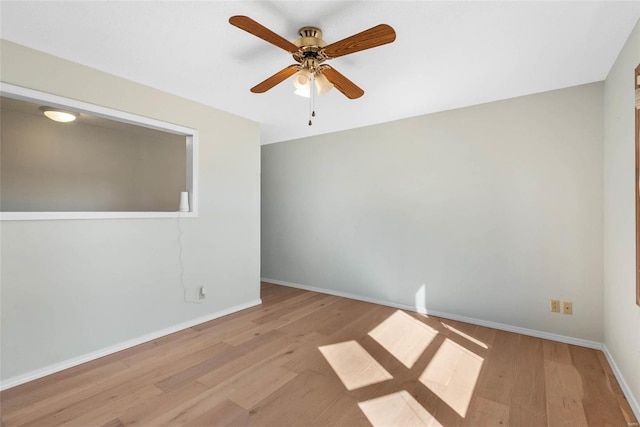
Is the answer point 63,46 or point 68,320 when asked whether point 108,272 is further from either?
point 63,46

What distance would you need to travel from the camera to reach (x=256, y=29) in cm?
151

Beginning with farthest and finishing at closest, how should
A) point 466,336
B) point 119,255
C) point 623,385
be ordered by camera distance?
point 466,336 < point 119,255 < point 623,385

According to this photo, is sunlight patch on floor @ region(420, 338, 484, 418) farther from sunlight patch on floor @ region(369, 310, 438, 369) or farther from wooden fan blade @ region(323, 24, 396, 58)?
wooden fan blade @ region(323, 24, 396, 58)

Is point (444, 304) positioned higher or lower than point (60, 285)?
lower

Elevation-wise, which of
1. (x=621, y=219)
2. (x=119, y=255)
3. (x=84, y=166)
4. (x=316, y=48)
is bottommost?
(x=119, y=255)

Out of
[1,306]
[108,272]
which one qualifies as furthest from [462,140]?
[1,306]

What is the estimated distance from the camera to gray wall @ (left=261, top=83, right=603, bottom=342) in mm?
2525

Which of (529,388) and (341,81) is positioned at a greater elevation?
(341,81)

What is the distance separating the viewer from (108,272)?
242cm

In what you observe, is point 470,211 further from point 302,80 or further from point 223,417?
point 223,417

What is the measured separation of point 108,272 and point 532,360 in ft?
11.7

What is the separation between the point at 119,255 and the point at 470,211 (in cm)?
343

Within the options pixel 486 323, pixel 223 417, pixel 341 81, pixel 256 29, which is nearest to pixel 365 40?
pixel 341 81

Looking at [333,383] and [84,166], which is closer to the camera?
[333,383]
